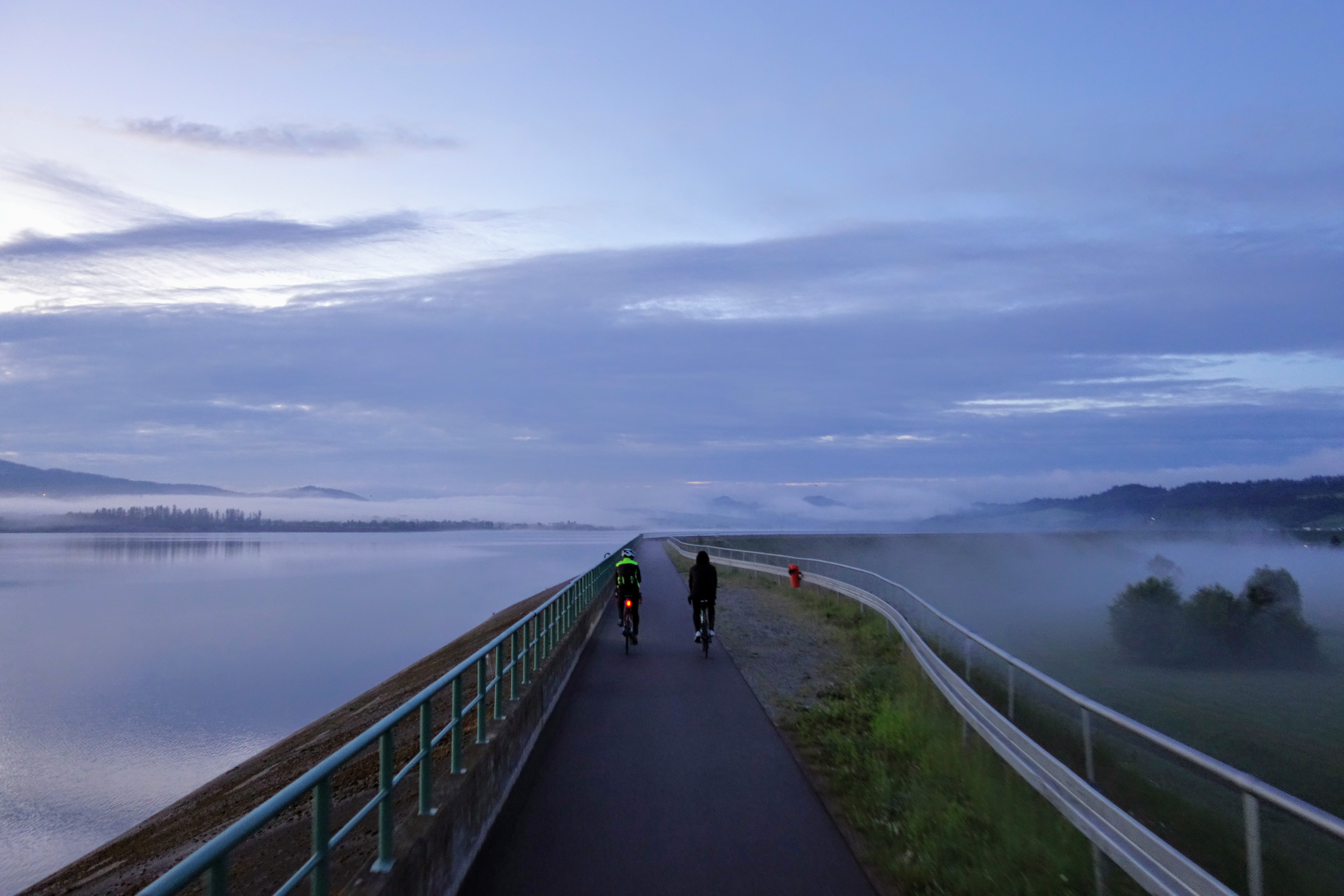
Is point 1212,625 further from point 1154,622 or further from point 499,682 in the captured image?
point 499,682

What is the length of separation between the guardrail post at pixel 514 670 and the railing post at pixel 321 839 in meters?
5.67

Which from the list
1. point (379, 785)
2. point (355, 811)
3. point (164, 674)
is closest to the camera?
point (379, 785)

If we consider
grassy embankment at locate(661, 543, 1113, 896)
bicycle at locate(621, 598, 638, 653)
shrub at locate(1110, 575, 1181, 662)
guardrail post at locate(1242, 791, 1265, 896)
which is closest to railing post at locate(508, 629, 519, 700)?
grassy embankment at locate(661, 543, 1113, 896)

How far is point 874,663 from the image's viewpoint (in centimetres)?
1825

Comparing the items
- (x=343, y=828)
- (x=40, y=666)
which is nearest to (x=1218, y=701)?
(x=343, y=828)

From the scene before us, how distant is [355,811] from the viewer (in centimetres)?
1072

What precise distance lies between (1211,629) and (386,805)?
57501mm

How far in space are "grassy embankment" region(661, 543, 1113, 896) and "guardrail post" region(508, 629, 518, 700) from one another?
3.08 meters

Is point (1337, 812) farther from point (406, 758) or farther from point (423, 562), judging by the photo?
point (423, 562)

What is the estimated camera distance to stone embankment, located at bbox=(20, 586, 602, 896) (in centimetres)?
618

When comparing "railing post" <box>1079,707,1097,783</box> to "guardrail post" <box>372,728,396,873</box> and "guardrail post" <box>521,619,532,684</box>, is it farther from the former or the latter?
"guardrail post" <box>521,619,532,684</box>

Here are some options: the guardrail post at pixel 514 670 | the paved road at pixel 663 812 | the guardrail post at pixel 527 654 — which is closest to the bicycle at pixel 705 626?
the paved road at pixel 663 812

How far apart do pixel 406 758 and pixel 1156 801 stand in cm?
1041

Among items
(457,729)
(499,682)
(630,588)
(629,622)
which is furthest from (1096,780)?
(630,588)
